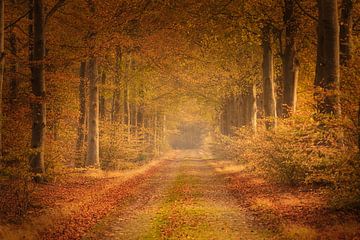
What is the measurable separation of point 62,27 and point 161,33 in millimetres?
5459

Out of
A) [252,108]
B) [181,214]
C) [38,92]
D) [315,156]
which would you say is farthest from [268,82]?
→ [181,214]

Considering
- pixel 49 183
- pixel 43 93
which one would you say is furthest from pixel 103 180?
pixel 43 93

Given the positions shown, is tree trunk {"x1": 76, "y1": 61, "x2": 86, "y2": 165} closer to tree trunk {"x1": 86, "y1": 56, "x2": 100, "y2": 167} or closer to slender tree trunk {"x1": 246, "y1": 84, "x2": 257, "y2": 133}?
tree trunk {"x1": 86, "y1": 56, "x2": 100, "y2": 167}

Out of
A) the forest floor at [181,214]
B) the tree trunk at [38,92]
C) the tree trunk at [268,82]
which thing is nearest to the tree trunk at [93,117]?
the forest floor at [181,214]

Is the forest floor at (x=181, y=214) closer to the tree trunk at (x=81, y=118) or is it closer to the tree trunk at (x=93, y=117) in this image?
the tree trunk at (x=93, y=117)

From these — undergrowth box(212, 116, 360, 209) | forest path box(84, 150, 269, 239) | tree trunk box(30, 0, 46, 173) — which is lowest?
forest path box(84, 150, 269, 239)

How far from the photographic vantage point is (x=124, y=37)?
66.3 ft

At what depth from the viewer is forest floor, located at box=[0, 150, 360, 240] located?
9.55 meters

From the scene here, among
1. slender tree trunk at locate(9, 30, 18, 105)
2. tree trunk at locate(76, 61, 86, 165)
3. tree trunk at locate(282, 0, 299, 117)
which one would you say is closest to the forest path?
tree trunk at locate(282, 0, 299, 117)

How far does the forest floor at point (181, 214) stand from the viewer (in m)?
9.55

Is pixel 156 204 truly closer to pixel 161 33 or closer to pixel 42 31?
pixel 42 31

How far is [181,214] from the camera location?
1213 centimetres

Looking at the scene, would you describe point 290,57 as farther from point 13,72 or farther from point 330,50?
point 13,72

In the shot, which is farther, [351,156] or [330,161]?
[330,161]
